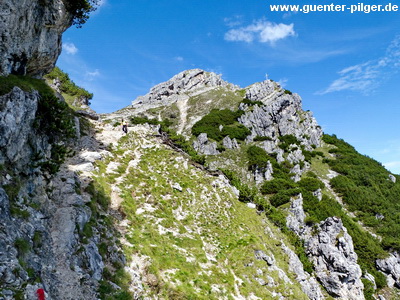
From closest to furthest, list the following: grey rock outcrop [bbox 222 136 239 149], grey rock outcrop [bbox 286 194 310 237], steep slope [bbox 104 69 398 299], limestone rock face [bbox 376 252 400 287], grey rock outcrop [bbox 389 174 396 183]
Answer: steep slope [bbox 104 69 398 299] → grey rock outcrop [bbox 286 194 310 237] → limestone rock face [bbox 376 252 400 287] → grey rock outcrop [bbox 222 136 239 149] → grey rock outcrop [bbox 389 174 396 183]

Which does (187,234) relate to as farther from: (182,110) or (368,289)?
(182,110)

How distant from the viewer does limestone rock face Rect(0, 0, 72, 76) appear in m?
21.5

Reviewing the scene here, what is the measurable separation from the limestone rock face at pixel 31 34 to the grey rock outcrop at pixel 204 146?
5584cm

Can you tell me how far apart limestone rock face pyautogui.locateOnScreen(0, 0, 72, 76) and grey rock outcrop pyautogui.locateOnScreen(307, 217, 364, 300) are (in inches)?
2053

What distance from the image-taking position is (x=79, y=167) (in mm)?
26391

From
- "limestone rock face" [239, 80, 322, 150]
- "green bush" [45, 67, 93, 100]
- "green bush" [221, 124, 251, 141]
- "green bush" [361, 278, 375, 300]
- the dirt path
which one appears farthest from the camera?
the dirt path

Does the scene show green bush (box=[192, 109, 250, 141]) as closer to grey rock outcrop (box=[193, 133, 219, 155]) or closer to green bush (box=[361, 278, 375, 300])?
grey rock outcrop (box=[193, 133, 219, 155])

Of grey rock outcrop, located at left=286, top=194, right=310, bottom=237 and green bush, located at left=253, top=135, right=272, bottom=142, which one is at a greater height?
green bush, located at left=253, top=135, right=272, bottom=142

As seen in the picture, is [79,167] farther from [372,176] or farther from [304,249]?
[372,176]

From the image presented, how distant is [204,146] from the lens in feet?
279

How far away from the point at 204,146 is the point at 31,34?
6319 cm

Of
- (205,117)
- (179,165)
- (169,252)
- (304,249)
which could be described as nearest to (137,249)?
(169,252)

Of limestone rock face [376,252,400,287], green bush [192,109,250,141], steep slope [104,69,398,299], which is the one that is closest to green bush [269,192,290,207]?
steep slope [104,69,398,299]

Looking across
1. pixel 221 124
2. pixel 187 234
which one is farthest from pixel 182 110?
pixel 187 234
